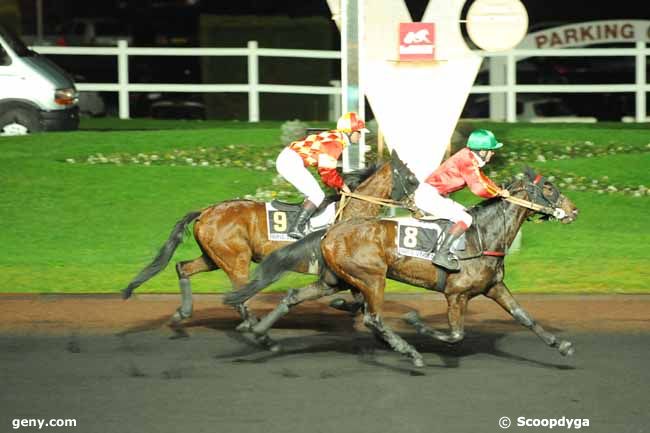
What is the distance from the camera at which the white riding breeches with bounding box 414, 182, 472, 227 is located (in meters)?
10.0

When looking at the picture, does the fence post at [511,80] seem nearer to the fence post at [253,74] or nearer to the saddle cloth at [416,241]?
the fence post at [253,74]

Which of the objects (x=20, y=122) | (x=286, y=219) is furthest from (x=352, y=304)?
(x=20, y=122)

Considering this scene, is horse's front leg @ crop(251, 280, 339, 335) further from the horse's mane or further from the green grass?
the green grass

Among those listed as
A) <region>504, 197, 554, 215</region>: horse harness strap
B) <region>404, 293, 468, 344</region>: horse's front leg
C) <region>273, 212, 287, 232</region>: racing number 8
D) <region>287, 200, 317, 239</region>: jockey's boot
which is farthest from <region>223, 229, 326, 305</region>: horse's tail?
<region>504, 197, 554, 215</region>: horse harness strap

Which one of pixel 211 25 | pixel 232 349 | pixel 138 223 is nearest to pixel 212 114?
pixel 211 25

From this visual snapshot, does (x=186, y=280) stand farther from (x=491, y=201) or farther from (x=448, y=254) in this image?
(x=491, y=201)

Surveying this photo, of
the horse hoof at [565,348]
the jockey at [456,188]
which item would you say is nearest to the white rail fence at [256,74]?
the jockey at [456,188]

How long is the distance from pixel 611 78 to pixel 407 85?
12.4m

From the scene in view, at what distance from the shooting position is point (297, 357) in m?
10.0

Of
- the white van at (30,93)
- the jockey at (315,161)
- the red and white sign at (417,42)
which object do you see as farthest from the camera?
the white van at (30,93)

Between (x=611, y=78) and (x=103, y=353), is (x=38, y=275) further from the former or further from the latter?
(x=611, y=78)

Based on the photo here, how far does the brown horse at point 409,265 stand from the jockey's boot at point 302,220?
0.53m

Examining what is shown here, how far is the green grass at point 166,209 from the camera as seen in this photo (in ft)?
44.8

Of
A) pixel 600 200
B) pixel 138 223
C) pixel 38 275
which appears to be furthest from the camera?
pixel 600 200
